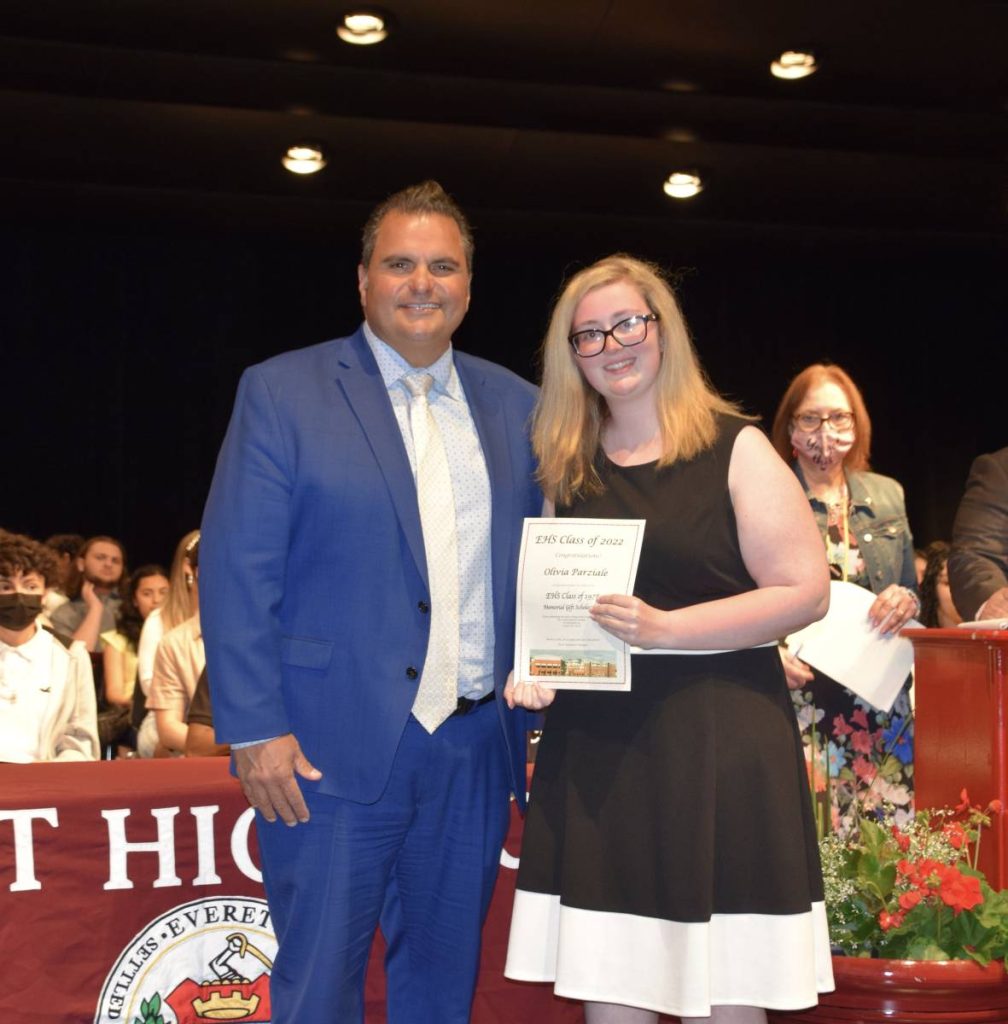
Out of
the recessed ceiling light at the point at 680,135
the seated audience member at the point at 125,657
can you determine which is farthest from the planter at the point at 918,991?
the recessed ceiling light at the point at 680,135

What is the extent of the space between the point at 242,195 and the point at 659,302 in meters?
6.39

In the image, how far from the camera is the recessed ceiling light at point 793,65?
6098 mm

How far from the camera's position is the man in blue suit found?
2.35 metres

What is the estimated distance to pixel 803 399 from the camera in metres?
3.71

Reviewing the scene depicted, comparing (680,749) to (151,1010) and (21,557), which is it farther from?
(21,557)

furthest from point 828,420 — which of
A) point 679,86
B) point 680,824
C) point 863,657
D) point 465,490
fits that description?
point 679,86

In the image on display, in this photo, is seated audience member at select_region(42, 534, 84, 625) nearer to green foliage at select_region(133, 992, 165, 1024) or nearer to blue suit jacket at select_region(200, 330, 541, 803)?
green foliage at select_region(133, 992, 165, 1024)

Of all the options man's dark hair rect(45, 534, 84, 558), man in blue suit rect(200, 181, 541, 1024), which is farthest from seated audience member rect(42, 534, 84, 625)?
man in blue suit rect(200, 181, 541, 1024)

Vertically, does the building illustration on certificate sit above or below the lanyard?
below

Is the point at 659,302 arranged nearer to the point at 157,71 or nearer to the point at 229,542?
the point at 229,542

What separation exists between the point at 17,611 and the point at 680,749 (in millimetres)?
2777

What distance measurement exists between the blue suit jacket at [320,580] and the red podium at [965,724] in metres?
0.91

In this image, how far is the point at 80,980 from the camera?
9.02 ft

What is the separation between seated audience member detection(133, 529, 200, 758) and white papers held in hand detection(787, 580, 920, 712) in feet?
8.06
